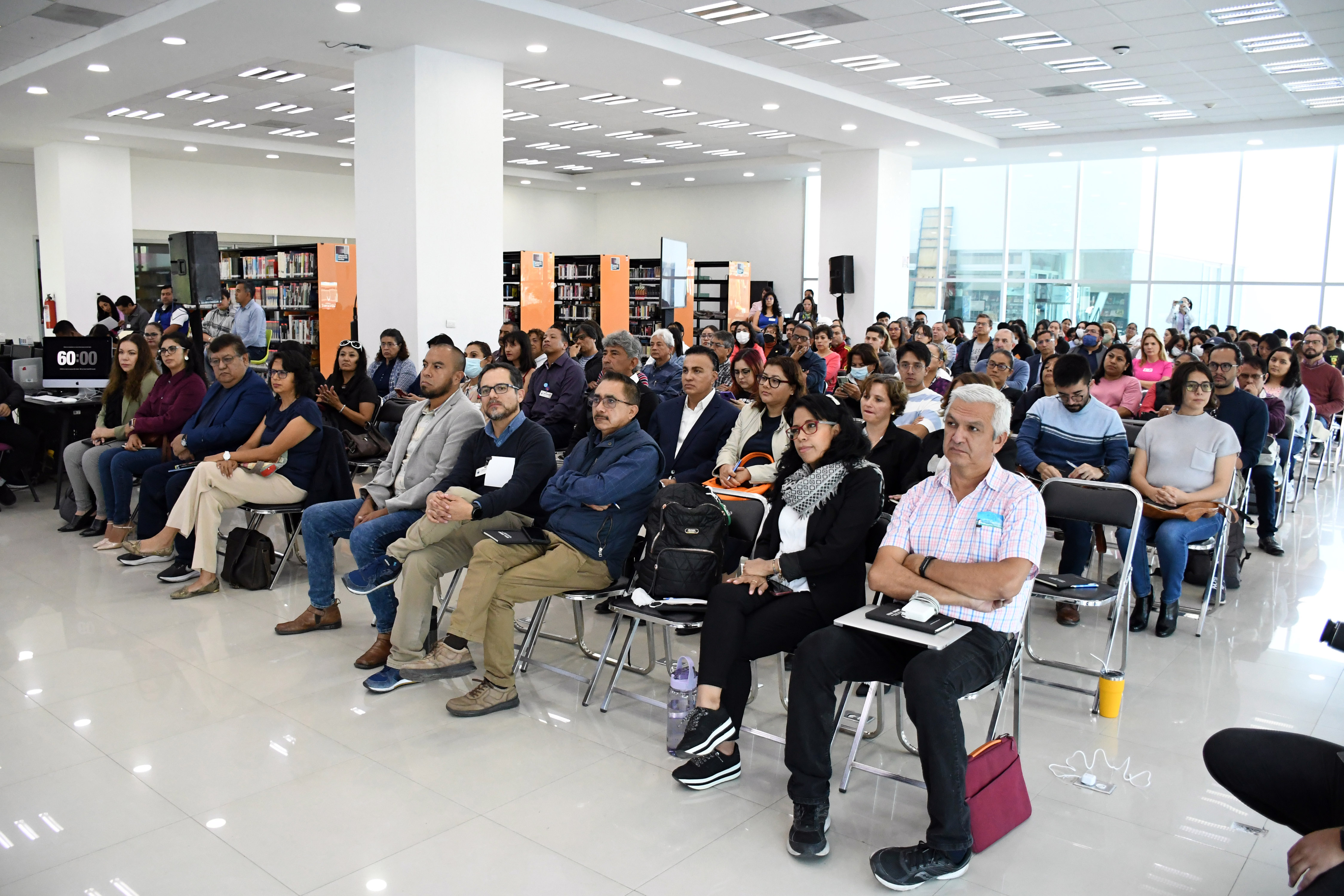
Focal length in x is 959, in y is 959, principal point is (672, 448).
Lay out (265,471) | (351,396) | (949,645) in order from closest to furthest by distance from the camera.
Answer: (949,645) < (265,471) < (351,396)

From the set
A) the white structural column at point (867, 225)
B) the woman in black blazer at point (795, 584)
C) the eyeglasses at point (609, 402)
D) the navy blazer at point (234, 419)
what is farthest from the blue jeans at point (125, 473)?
the white structural column at point (867, 225)

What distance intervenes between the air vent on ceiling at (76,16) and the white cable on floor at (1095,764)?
924 centimetres

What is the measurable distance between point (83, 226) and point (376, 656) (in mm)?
13524

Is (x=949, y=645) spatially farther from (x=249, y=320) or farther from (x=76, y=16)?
(x=249, y=320)

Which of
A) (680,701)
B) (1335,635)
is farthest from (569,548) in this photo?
(1335,635)

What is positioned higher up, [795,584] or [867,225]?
[867,225]

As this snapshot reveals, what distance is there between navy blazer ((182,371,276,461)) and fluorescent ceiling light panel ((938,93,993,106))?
9.03 meters

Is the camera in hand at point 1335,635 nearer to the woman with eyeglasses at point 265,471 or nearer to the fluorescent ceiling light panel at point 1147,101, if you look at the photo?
the woman with eyeglasses at point 265,471

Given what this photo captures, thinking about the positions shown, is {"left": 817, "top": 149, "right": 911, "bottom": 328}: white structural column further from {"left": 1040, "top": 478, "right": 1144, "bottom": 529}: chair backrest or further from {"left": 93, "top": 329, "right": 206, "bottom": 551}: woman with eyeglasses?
{"left": 1040, "top": 478, "right": 1144, "bottom": 529}: chair backrest

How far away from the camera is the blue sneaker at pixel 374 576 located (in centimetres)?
411

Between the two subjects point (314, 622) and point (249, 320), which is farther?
point (249, 320)

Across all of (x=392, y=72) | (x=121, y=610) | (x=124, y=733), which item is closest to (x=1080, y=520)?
(x=124, y=733)

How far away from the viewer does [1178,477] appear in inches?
188

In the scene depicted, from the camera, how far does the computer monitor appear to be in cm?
770
